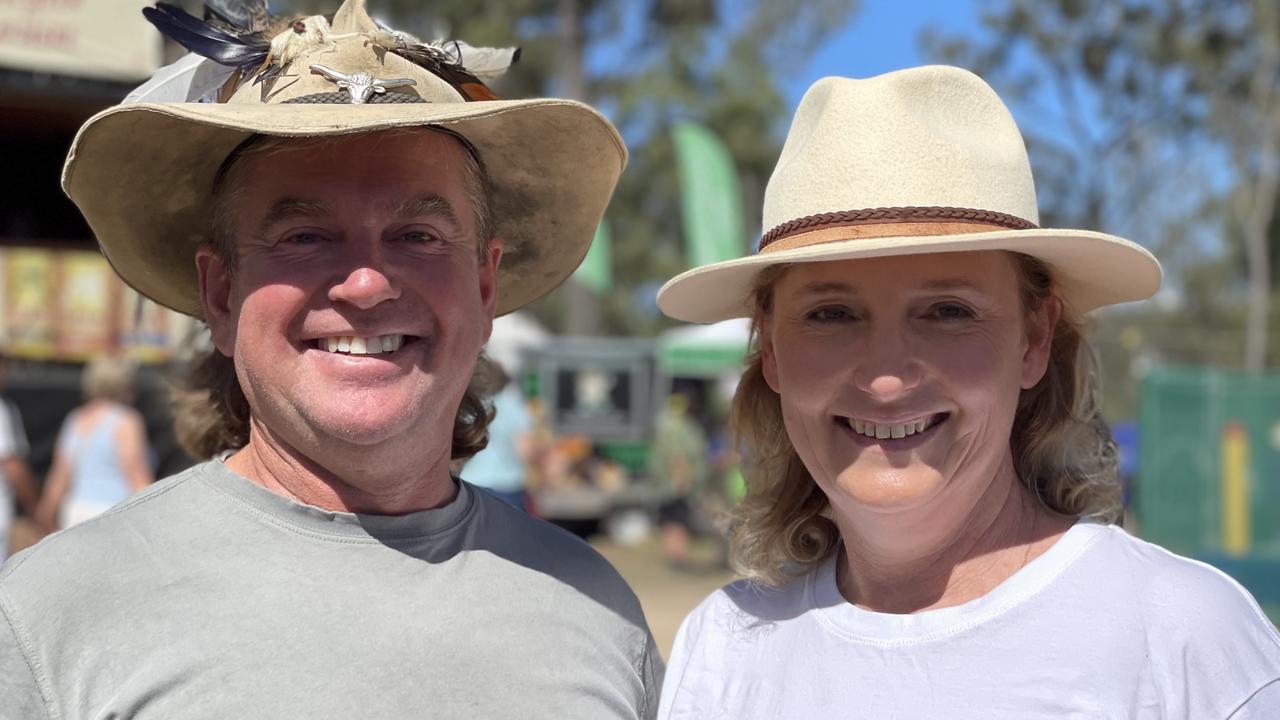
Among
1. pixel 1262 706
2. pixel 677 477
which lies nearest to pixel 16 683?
pixel 1262 706

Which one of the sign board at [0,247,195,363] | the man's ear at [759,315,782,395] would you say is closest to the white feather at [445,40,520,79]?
the man's ear at [759,315,782,395]

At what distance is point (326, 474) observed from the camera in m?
2.16

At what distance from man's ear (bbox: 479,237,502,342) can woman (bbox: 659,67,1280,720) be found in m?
0.39

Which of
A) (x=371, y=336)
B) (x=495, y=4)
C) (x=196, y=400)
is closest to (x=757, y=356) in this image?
(x=371, y=336)

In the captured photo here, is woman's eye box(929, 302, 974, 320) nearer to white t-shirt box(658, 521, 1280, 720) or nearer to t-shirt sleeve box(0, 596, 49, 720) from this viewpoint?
white t-shirt box(658, 521, 1280, 720)

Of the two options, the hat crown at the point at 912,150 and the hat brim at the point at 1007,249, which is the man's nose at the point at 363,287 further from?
the hat crown at the point at 912,150

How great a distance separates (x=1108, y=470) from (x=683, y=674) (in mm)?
835

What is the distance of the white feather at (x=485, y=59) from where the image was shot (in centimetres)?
244

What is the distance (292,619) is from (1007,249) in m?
1.28

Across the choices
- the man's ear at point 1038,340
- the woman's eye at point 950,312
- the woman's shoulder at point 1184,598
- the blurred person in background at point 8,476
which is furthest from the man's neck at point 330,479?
the blurred person in background at point 8,476

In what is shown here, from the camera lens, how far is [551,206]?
259cm

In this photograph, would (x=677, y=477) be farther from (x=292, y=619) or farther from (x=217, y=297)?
(x=292, y=619)

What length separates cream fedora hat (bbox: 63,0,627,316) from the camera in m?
2.02

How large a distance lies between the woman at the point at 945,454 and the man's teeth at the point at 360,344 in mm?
541
